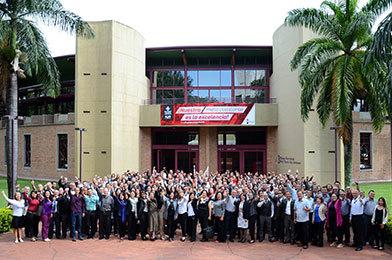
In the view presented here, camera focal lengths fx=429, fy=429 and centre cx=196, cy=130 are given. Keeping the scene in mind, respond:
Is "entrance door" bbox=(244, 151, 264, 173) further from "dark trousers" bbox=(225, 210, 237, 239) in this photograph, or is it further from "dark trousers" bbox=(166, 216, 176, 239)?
"dark trousers" bbox=(166, 216, 176, 239)

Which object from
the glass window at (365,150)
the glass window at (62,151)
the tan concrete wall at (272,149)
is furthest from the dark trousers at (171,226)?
the glass window at (365,150)

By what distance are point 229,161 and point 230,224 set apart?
18.7 meters

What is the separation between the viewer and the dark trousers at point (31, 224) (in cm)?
1336

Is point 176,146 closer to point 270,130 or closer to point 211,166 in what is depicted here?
point 211,166

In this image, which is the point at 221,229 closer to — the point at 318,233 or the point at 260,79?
the point at 318,233

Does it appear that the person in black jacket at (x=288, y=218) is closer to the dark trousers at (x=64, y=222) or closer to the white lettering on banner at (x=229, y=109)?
the dark trousers at (x=64, y=222)

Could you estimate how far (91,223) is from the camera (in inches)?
547

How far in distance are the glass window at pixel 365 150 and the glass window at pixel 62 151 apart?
2068cm

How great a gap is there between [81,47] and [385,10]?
18.5 m

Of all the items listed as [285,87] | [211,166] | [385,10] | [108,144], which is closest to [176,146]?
[211,166]

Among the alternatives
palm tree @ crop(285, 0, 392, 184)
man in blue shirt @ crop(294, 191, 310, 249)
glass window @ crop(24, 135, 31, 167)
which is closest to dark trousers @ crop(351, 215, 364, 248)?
Answer: man in blue shirt @ crop(294, 191, 310, 249)

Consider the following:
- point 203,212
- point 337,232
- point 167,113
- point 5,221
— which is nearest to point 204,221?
point 203,212

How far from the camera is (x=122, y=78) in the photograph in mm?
27938

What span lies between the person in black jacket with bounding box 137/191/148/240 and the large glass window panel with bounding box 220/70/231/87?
2022 centimetres
